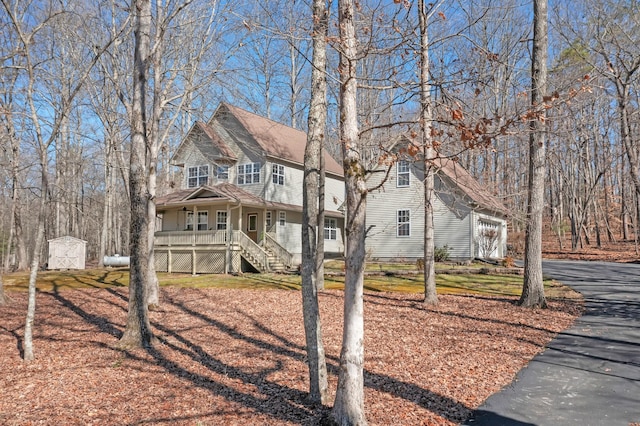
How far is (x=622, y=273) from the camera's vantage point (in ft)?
62.1

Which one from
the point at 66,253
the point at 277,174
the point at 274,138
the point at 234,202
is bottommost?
the point at 66,253

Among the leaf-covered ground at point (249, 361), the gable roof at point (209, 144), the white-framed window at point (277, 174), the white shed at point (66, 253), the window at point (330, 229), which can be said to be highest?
the gable roof at point (209, 144)

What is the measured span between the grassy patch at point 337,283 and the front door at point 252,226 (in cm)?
493

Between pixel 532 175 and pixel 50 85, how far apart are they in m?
12.6

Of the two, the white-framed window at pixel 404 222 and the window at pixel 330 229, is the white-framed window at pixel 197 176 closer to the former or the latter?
the window at pixel 330 229

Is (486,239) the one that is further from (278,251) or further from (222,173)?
(222,173)

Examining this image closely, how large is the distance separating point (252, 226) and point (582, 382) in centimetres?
1974

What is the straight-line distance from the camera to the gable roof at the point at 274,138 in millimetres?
23922

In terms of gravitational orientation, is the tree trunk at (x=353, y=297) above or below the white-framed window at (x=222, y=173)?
below

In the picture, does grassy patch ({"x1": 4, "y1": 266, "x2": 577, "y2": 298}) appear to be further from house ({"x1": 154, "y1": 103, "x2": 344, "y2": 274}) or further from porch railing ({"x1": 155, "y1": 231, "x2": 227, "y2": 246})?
porch railing ({"x1": 155, "y1": 231, "x2": 227, "y2": 246})

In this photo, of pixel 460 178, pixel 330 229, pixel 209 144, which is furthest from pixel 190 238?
pixel 460 178

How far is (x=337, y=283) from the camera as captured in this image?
1680 centimetres

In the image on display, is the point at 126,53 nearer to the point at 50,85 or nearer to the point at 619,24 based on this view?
the point at 50,85

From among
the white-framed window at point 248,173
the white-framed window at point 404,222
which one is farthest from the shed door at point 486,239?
the white-framed window at point 248,173
